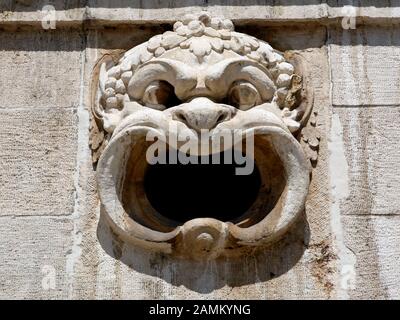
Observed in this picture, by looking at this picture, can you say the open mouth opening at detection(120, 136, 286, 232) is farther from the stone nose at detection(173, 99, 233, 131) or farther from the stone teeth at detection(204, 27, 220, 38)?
the stone teeth at detection(204, 27, 220, 38)

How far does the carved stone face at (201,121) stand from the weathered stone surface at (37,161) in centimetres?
20

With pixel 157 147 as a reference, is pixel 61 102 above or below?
above

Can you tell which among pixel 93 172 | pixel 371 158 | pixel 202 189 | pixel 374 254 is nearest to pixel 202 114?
pixel 202 189

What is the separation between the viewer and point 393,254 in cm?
436

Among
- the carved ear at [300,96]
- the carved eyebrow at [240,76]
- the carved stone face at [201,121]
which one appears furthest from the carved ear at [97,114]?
the carved ear at [300,96]

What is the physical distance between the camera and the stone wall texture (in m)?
4.32

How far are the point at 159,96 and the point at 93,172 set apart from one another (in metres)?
0.43

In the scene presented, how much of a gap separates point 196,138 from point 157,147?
0.19 meters

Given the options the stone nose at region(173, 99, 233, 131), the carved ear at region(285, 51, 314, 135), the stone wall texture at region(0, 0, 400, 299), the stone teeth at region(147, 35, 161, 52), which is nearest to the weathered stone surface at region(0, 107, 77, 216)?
the stone wall texture at region(0, 0, 400, 299)
